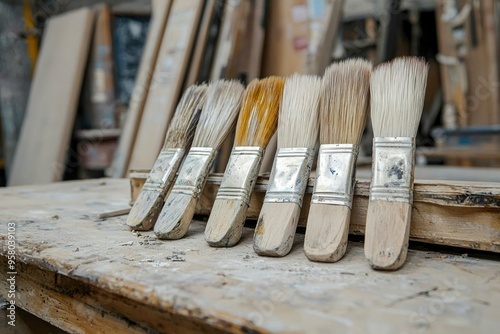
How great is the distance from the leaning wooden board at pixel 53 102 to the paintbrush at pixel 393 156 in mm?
3340

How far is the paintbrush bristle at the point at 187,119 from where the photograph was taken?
1497 millimetres

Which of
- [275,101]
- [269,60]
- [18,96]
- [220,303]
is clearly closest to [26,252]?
[220,303]

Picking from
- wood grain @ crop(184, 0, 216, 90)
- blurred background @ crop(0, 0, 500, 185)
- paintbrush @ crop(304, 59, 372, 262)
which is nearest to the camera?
paintbrush @ crop(304, 59, 372, 262)

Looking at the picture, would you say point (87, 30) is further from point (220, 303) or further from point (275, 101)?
point (220, 303)

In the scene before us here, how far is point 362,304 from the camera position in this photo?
0.81m

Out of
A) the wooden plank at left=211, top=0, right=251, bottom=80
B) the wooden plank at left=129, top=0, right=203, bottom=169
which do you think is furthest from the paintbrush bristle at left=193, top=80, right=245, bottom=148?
the wooden plank at left=129, top=0, right=203, bottom=169

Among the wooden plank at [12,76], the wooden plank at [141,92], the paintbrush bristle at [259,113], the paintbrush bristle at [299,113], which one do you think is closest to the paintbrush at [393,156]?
the paintbrush bristle at [299,113]

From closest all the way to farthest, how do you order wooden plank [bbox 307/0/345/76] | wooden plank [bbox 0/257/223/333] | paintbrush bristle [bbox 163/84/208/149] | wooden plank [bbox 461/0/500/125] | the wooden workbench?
the wooden workbench → wooden plank [bbox 0/257/223/333] → paintbrush bristle [bbox 163/84/208/149] → wooden plank [bbox 307/0/345/76] → wooden plank [bbox 461/0/500/125]

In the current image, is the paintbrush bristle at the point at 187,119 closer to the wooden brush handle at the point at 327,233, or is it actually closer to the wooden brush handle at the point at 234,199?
the wooden brush handle at the point at 234,199

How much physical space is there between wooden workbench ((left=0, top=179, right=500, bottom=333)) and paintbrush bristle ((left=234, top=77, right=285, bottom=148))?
0.27m

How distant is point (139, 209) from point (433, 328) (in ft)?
2.97

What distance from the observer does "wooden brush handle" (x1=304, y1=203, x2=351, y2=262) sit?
1052 millimetres

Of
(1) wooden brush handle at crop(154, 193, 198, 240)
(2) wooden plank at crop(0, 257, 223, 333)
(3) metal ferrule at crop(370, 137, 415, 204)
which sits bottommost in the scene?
(2) wooden plank at crop(0, 257, 223, 333)

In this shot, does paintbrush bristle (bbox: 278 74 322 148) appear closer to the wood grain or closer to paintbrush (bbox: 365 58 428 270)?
paintbrush (bbox: 365 58 428 270)
